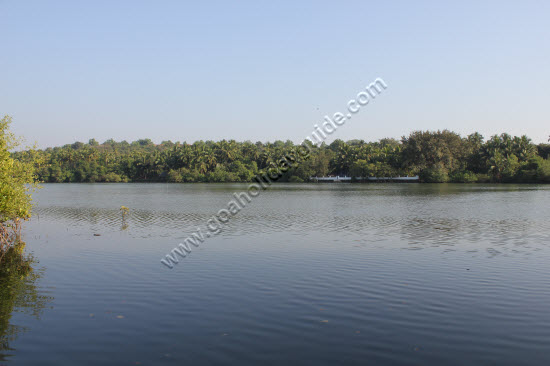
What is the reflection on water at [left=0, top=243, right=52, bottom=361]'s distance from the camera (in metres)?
9.21

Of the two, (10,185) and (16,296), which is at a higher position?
(10,185)

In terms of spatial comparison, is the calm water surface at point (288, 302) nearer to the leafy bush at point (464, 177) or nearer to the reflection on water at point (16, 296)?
the reflection on water at point (16, 296)

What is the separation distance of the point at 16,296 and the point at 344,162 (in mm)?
125124

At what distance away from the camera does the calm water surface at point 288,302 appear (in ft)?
27.0

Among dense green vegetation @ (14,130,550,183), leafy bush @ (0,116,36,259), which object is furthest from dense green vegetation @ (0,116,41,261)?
dense green vegetation @ (14,130,550,183)

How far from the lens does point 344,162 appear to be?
133750 mm

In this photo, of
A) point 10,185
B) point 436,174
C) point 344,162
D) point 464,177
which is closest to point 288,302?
point 10,185

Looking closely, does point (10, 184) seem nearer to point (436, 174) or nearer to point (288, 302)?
point (288, 302)

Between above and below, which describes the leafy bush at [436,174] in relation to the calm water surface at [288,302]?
above

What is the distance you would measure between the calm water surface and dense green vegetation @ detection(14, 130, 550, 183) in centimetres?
8668

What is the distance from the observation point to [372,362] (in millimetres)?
7734

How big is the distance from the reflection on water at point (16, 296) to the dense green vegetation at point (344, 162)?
100m

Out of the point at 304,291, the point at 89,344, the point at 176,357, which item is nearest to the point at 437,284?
the point at 304,291

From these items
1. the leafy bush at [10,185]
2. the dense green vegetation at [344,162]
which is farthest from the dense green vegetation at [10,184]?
the dense green vegetation at [344,162]
